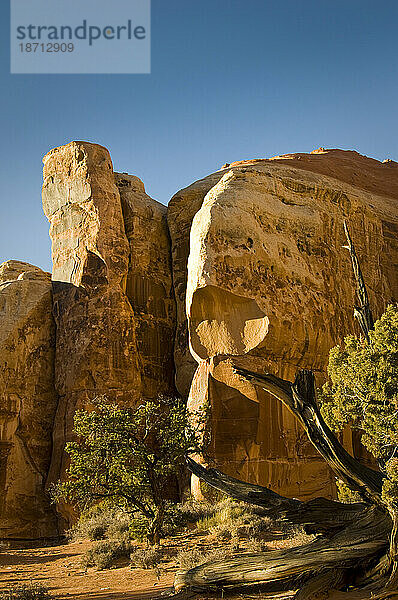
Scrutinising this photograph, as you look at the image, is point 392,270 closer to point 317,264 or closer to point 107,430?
point 317,264

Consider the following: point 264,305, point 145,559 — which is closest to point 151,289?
point 264,305

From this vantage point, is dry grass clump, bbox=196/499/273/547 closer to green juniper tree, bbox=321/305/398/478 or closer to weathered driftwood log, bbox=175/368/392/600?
weathered driftwood log, bbox=175/368/392/600

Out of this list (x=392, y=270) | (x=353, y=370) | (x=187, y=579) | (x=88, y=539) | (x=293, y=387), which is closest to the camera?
(x=187, y=579)

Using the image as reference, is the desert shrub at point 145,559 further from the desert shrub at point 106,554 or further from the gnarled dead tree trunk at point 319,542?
the gnarled dead tree trunk at point 319,542

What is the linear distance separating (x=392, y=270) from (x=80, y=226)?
12261mm

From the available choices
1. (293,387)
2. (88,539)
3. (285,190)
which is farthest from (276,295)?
(293,387)

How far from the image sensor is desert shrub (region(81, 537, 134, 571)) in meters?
11.2

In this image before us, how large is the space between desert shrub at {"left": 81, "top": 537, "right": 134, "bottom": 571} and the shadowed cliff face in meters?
5.56

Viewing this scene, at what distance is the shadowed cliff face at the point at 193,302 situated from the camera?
18000 mm

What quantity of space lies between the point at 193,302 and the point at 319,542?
10852 millimetres

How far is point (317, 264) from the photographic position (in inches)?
800

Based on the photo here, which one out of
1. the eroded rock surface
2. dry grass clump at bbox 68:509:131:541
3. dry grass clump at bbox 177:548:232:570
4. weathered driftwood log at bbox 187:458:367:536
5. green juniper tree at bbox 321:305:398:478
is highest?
the eroded rock surface

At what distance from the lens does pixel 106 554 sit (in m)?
11.4

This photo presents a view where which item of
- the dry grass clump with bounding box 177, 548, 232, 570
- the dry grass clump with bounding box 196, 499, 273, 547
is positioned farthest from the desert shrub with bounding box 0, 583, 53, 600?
the dry grass clump with bounding box 196, 499, 273, 547
